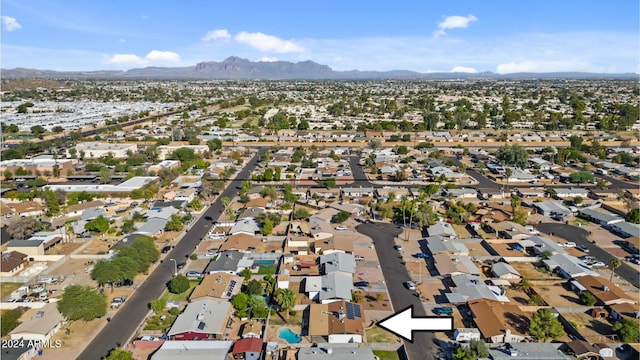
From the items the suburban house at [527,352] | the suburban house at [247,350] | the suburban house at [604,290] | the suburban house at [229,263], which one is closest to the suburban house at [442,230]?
the suburban house at [604,290]

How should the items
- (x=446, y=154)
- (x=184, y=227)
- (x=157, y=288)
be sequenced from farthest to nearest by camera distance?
(x=446, y=154) < (x=184, y=227) < (x=157, y=288)

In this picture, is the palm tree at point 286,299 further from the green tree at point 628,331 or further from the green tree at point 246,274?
the green tree at point 628,331

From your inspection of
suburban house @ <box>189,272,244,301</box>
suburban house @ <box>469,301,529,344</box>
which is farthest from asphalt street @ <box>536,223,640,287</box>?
suburban house @ <box>189,272,244,301</box>

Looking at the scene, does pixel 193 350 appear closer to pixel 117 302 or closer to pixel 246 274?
pixel 117 302

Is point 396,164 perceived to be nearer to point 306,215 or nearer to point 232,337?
point 306,215

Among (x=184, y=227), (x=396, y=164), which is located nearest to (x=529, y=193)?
(x=396, y=164)

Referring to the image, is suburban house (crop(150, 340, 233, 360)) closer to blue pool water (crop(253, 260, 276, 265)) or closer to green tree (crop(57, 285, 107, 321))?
green tree (crop(57, 285, 107, 321))
